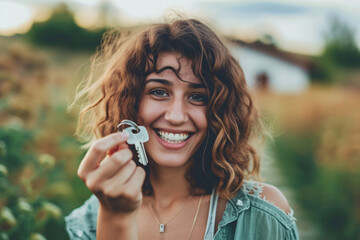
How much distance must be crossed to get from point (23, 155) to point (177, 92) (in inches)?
67.3

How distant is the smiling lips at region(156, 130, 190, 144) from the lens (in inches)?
77.8

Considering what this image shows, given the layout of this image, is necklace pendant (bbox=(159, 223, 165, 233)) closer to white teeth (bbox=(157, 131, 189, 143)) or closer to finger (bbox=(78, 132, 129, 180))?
white teeth (bbox=(157, 131, 189, 143))

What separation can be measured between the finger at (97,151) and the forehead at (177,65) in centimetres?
66

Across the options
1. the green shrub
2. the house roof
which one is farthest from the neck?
the house roof

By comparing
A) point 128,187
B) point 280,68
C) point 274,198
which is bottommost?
point 274,198

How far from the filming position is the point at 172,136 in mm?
1977

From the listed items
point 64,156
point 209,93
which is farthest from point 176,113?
point 64,156

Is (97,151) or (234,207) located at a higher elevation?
(97,151)

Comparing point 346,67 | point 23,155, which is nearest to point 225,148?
point 23,155

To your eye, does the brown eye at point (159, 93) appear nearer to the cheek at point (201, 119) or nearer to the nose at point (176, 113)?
the nose at point (176, 113)

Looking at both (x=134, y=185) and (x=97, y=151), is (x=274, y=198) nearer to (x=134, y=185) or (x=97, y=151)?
(x=134, y=185)

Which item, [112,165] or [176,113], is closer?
[112,165]

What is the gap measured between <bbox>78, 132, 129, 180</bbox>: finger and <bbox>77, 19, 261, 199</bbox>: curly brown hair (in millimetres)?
716

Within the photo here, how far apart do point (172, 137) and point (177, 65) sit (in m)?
0.43
